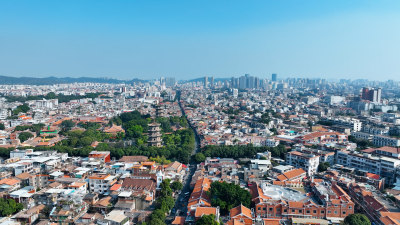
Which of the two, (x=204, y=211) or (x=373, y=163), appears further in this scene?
(x=373, y=163)

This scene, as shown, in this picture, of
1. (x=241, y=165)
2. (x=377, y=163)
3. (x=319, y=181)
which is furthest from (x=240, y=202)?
(x=377, y=163)

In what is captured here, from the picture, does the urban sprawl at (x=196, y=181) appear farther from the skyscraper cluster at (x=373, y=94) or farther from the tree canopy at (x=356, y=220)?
the skyscraper cluster at (x=373, y=94)

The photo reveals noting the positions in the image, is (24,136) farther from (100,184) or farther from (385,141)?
(385,141)

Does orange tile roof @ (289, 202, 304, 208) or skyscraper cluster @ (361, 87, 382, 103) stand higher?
skyscraper cluster @ (361, 87, 382, 103)

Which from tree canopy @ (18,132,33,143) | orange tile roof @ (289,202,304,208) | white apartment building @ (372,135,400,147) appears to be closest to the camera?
orange tile roof @ (289,202,304,208)

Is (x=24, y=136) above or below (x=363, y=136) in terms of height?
below

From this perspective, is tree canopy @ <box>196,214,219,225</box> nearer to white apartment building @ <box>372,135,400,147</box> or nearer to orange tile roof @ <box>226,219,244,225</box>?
orange tile roof @ <box>226,219,244,225</box>

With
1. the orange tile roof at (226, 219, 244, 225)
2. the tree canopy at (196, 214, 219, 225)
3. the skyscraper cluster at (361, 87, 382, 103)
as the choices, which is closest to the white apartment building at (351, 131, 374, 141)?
the orange tile roof at (226, 219, 244, 225)

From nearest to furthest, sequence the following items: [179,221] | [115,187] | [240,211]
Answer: [179,221] < [240,211] < [115,187]

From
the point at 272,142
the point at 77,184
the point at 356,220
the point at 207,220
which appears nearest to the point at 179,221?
the point at 207,220

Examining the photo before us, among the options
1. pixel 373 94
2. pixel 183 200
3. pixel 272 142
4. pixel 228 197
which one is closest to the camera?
pixel 228 197
